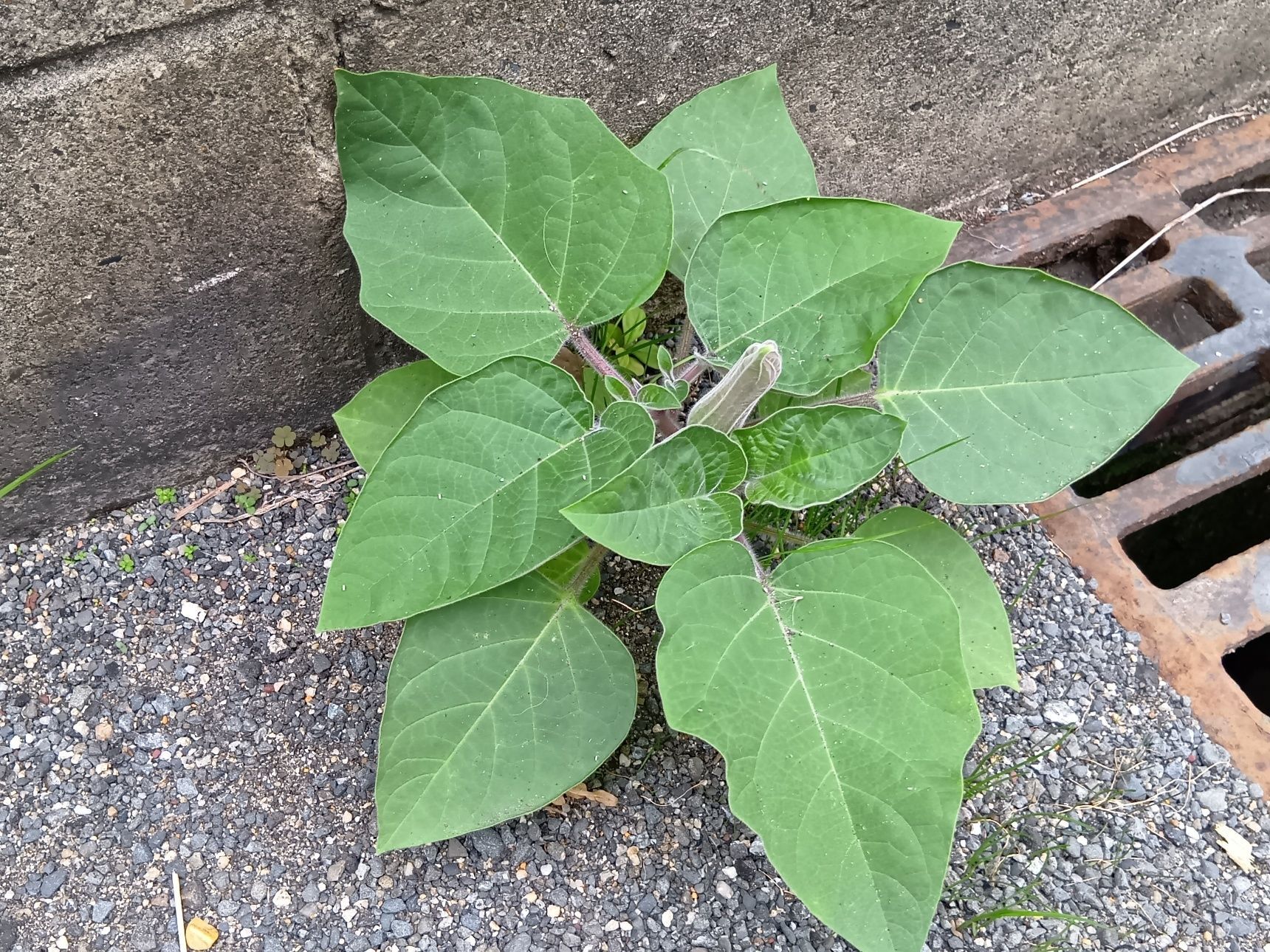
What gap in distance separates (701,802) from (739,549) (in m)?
0.35

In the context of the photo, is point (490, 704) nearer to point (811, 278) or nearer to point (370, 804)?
point (370, 804)

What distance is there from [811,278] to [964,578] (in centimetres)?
42

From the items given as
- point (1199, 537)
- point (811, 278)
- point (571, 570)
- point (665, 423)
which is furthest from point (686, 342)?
point (1199, 537)

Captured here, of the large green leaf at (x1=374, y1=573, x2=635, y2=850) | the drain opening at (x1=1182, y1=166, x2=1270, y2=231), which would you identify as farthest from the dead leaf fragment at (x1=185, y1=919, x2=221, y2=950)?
the drain opening at (x1=1182, y1=166, x2=1270, y2=231)

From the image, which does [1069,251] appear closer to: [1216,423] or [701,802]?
[1216,423]

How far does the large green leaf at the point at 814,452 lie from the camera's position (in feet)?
3.55

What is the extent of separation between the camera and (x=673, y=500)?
1075 mm

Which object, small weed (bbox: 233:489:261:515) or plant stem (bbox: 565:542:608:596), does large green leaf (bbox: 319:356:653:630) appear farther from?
small weed (bbox: 233:489:261:515)

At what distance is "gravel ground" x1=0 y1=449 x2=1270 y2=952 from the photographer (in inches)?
44.8

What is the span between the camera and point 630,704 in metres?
1.14

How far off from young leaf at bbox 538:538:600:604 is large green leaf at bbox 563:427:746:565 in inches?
6.4

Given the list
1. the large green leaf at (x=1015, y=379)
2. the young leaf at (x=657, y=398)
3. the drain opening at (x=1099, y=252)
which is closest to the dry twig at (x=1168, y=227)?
the drain opening at (x=1099, y=252)

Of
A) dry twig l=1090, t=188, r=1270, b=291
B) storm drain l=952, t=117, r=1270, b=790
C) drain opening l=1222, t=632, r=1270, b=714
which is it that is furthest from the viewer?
drain opening l=1222, t=632, r=1270, b=714

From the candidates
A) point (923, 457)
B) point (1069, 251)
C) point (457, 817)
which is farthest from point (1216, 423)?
point (457, 817)
